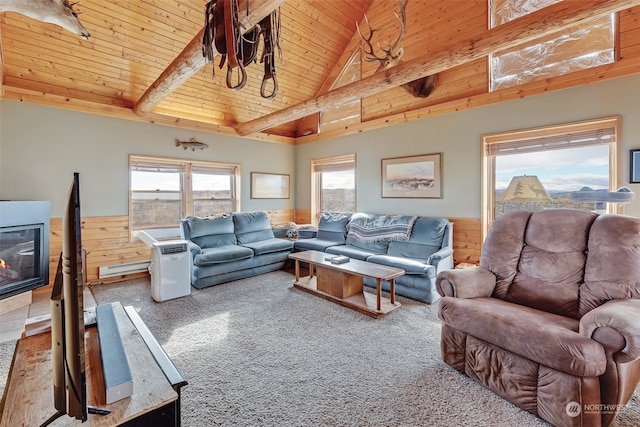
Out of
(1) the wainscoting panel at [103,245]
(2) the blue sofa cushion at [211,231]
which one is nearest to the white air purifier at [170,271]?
(2) the blue sofa cushion at [211,231]

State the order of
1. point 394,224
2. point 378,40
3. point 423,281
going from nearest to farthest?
point 423,281 < point 394,224 < point 378,40

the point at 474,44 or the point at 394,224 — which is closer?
the point at 474,44

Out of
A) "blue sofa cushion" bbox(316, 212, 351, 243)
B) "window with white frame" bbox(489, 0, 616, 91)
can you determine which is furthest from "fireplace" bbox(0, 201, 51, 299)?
"window with white frame" bbox(489, 0, 616, 91)

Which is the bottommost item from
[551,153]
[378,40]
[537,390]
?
[537,390]

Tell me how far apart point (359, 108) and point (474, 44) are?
2745 mm

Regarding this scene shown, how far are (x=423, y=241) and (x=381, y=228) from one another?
668mm

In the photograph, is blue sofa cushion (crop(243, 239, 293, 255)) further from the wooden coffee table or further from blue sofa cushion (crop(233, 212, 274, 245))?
the wooden coffee table

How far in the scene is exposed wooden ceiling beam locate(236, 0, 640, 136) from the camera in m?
2.34

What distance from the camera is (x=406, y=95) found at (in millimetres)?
4648

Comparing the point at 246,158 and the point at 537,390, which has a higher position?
the point at 246,158

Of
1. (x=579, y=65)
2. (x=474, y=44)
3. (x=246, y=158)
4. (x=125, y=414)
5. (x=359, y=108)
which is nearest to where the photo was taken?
(x=125, y=414)

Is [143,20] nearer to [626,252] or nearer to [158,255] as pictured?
[158,255]

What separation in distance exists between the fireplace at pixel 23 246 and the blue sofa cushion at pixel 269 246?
245cm

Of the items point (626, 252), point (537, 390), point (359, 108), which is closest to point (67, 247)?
Answer: point (537, 390)
